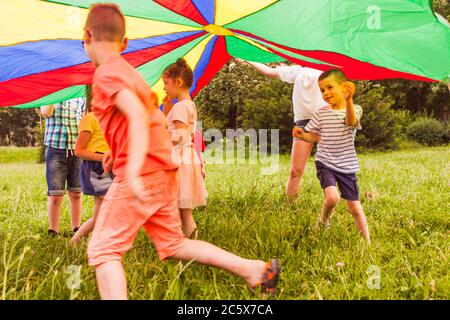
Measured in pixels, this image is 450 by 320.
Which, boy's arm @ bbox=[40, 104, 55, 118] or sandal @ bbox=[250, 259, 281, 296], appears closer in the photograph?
sandal @ bbox=[250, 259, 281, 296]

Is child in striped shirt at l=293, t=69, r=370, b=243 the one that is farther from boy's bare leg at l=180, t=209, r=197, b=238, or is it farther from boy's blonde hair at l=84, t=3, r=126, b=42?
boy's blonde hair at l=84, t=3, r=126, b=42

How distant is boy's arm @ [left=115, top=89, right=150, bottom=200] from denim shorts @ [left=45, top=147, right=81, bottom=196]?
90.0 inches

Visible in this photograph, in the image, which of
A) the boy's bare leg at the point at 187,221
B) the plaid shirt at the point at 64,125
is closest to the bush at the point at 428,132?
the plaid shirt at the point at 64,125

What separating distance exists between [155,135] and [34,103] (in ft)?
8.87

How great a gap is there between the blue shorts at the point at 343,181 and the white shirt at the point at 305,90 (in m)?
0.91

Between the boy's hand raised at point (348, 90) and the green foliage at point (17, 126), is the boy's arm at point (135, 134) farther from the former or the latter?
the green foliage at point (17, 126)

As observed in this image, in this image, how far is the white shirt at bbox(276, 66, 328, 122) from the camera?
13.4ft

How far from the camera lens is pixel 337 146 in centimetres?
325

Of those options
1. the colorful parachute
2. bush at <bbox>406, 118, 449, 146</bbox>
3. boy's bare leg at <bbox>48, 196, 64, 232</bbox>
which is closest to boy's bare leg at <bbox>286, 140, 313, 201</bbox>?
the colorful parachute

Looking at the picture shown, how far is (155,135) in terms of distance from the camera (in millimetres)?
1903

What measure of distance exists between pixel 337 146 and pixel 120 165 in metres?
1.88

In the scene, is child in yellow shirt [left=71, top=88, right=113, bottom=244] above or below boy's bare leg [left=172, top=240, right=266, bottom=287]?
above

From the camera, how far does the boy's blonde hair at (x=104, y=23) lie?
70.1 inches

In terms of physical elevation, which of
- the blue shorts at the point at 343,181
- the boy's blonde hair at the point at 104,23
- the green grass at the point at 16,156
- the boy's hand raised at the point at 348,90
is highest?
the boy's blonde hair at the point at 104,23
